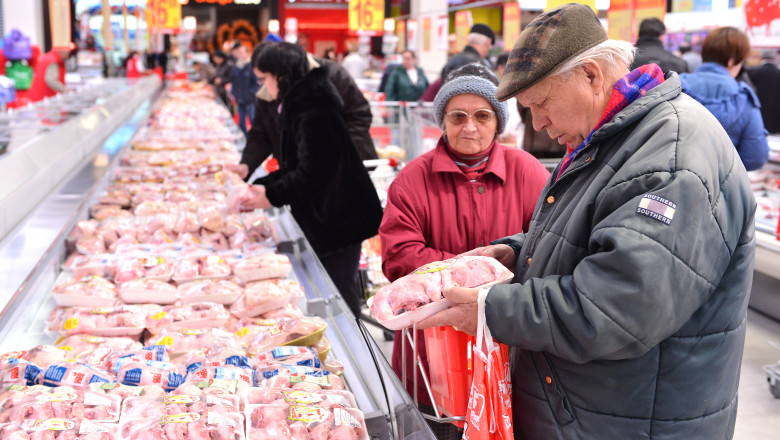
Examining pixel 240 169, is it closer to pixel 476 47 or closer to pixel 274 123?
pixel 274 123

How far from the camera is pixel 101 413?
1.79 meters

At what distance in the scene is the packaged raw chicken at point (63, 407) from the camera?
1755 millimetres

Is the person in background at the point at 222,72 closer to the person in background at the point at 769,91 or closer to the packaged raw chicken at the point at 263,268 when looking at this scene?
the person in background at the point at 769,91

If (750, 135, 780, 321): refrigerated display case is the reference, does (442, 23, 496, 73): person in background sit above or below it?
above

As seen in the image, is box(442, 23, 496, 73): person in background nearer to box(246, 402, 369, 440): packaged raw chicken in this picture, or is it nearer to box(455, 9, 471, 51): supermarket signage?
box(455, 9, 471, 51): supermarket signage

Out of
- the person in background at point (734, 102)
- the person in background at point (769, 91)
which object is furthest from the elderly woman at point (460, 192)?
the person in background at point (769, 91)

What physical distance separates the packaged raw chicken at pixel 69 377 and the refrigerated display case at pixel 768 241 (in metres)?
4.30

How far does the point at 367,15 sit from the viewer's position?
54.8ft

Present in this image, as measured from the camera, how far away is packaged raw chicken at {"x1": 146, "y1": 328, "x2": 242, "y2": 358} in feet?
7.75

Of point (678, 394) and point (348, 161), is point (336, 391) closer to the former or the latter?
point (678, 394)

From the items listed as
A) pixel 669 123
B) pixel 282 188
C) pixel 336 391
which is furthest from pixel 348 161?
pixel 669 123

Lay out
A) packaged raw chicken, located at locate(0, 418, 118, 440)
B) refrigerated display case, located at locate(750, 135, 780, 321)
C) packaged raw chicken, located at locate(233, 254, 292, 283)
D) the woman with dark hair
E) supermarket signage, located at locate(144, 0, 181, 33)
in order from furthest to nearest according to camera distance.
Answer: supermarket signage, located at locate(144, 0, 181, 33)
refrigerated display case, located at locate(750, 135, 780, 321)
the woman with dark hair
packaged raw chicken, located at locate(233, 254, 292, 283)
packaged raw chicken, located at locate(0, 418, 118, 440)

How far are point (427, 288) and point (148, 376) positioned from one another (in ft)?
3.01

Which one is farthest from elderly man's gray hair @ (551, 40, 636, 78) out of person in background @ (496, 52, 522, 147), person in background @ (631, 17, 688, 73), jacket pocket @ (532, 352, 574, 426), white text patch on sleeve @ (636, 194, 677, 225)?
person in background @ (496, 52, 522, 147)
